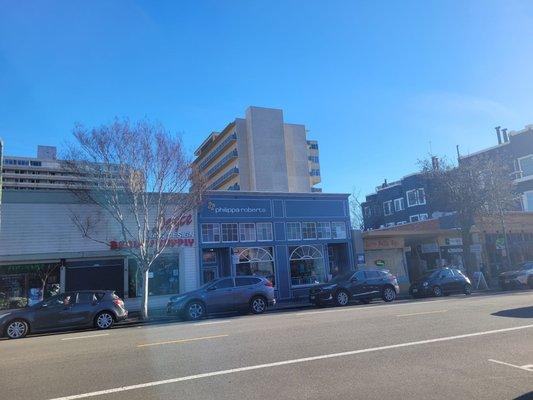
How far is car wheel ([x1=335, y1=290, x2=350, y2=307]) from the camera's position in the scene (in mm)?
21391

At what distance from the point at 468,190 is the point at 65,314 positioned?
956 inches

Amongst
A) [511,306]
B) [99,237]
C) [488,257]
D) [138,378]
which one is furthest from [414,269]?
[138,378]

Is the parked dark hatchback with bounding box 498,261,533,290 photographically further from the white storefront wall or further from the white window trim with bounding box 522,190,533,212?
the white window trim with bounding box 522,190,533,212

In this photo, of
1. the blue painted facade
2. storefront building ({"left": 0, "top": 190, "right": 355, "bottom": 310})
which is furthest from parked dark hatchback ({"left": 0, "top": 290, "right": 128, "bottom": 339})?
the blue painted facade

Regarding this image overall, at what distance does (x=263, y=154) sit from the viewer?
71.0 m

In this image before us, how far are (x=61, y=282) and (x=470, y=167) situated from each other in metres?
24.8

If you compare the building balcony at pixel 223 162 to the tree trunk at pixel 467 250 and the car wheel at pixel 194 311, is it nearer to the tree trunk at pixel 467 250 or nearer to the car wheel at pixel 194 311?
the tree trunk at pixel 467 250

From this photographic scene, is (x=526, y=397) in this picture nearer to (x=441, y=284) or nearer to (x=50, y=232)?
(x=441, y=284)

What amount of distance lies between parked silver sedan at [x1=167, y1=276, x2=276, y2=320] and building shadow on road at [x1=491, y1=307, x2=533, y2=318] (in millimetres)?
9250

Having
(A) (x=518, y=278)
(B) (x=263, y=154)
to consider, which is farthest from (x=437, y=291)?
(B) (x=263, y=154)

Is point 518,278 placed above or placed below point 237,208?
below

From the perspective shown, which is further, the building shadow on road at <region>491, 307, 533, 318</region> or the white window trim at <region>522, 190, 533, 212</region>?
the white window trim at <region>522, 190, 533, 212</region>

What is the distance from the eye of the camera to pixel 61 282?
71.7 feet

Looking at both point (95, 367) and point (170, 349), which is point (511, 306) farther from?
point (95, 367)
